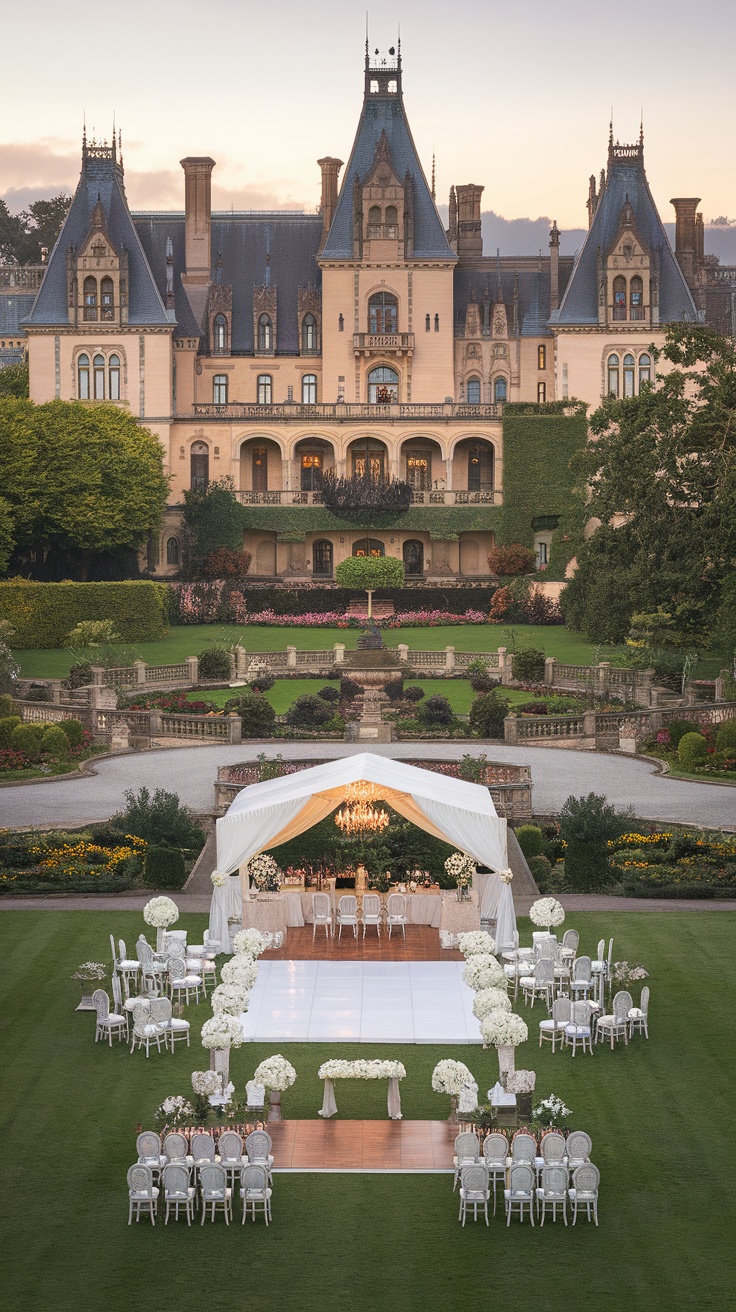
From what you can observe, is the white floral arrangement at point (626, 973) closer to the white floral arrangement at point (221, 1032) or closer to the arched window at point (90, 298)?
the white floral arrangement at point (221, 1032)

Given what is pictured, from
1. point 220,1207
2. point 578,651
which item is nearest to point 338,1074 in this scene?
point 220,1207

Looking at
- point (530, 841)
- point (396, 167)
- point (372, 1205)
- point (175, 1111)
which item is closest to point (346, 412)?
point (396, 167)

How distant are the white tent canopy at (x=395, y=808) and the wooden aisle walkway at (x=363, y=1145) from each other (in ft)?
25.5

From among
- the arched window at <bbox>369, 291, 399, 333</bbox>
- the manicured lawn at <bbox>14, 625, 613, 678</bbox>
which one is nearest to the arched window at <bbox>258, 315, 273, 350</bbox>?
the arched window at <bbox>369, 291, 399, 333</bbox>

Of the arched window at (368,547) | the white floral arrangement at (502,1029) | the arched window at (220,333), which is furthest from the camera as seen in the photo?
the arched window at (220,333)

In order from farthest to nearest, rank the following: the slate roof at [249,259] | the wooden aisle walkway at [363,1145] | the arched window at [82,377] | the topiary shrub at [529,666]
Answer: the slate roof at [249,259], the arched window at [82,377], the topiary shrub at [529,666], the wooden aisle walkway at [363,1145]

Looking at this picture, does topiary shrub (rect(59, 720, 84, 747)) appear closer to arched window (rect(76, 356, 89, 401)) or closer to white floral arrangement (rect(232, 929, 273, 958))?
white floral arrangement (rect(232, 929, 273, 958))

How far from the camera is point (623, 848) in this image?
32062mm

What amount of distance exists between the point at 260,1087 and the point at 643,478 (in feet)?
103

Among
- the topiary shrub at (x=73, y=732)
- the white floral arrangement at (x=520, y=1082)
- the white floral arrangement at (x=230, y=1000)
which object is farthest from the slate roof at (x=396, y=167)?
the white floral arrangement at (x=520, y=1082)

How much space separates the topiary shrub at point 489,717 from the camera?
45.5m

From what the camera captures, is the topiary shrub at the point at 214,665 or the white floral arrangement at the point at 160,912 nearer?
the white floral arrangement at the point at 160,912

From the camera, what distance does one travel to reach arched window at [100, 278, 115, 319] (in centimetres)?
8438

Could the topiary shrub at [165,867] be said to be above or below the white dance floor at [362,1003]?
above
